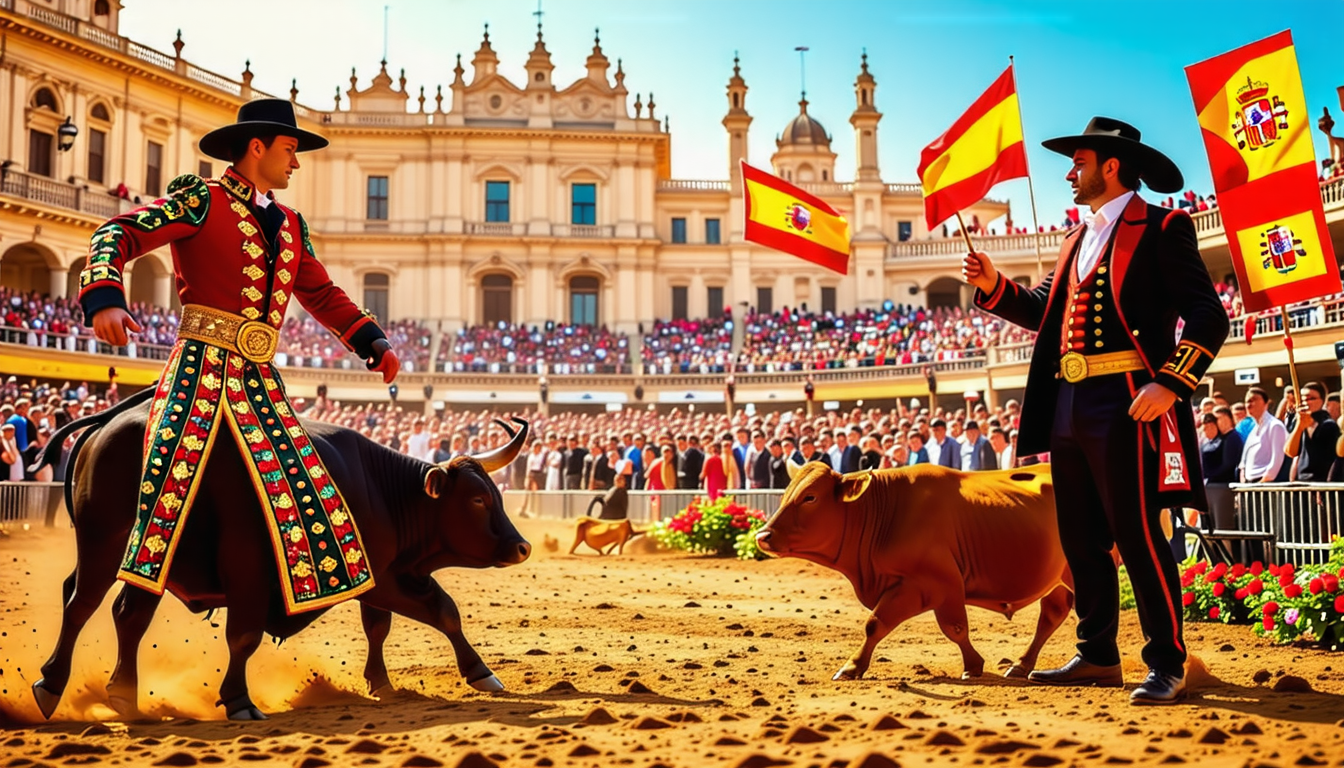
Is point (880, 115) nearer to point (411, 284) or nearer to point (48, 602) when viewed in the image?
point (411, 284)

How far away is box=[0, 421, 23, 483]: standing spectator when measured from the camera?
18141mm

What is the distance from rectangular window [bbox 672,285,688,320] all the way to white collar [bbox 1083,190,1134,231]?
56.6 metres

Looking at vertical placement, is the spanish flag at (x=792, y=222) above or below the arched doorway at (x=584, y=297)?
below

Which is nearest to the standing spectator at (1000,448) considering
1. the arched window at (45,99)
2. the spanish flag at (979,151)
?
the spanish flag at (979,151)

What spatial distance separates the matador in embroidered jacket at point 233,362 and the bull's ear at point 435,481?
0.53 m

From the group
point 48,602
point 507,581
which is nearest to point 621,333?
point 507,581

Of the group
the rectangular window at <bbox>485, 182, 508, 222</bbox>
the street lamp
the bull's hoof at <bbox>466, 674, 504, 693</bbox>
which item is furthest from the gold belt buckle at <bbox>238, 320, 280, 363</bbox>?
the rectangular window at <bbox>485, 182, 508, 222</bbox>

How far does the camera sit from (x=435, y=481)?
621cm

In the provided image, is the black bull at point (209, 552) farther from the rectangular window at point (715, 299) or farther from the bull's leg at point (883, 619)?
the rectangular window at point (715, 299)

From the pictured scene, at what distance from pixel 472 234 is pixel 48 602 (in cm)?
5012

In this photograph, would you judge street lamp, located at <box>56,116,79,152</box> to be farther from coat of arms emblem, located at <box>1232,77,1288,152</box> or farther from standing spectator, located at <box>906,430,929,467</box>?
coat of arms emblem, located at <box>1232,77,1288,152</box>

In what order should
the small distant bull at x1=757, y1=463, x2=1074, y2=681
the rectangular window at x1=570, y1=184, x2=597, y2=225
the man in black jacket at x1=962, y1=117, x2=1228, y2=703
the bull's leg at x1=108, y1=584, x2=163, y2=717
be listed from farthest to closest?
the rectangular window at x1=570, y1=184, x2=597, y2=225 < the small distant bull at x1=757, y1=463, x2=1074, y2=681 < the man in black jacket at x1=962, y1=117, x2=1228, y2=703 < the bull's leg at x1=108, y1=584, x2=163, y2=717

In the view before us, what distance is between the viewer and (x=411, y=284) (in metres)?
59.2

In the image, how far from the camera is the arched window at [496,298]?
197 ft
